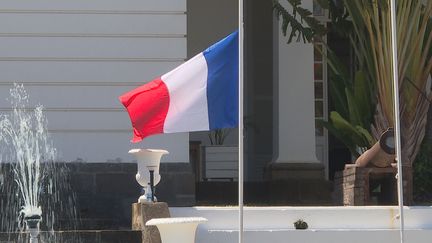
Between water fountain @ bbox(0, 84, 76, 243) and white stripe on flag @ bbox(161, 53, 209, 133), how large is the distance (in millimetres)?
4160

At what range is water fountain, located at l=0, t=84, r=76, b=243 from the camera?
42.2ft

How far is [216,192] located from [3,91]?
4.38 meters

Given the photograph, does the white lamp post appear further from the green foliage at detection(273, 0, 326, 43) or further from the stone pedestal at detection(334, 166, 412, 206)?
the green foliage at detection(273, 0, 326, 43)

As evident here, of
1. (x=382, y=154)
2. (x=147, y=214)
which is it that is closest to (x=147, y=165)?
(x=147, y=214)

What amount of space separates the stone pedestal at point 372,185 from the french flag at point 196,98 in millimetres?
3918

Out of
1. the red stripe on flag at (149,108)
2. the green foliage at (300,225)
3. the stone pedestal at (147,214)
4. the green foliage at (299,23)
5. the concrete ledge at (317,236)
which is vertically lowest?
the concrete ledge at (317,236)

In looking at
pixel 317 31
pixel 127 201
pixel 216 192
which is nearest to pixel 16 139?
pixel 127 201

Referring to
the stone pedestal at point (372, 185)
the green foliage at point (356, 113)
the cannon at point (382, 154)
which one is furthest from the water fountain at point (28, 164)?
the green foliage at point (356, 113)

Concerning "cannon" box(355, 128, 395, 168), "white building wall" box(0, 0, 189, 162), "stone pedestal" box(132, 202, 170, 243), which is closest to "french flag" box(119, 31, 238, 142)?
"stone pedestal" box(132, 202, 170, 243)

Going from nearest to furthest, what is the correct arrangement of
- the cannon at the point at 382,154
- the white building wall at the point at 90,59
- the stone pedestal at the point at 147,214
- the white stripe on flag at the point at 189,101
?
the white stripe on flag at the point at 189,101, the stone pedestal at the point at 147,214, the cannon at the point at 382,154, the white building wall at the point at 90,59

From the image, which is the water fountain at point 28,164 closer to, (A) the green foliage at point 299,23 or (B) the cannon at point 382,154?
(B) the cannon at point 382,154

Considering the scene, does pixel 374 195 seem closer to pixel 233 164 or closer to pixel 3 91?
pixel 233 164

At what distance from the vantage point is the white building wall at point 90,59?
13188 mm

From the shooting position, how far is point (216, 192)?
625 inches
